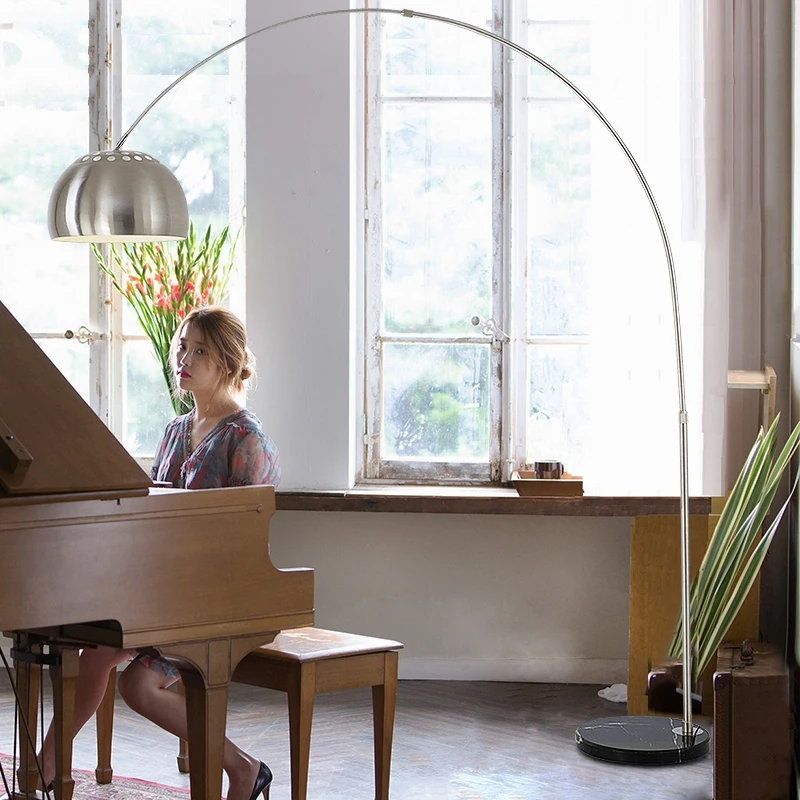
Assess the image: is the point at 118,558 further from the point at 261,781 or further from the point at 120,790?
the point at 120,790

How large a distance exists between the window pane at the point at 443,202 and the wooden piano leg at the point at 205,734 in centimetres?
256

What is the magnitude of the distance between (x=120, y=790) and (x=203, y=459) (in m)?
1.02

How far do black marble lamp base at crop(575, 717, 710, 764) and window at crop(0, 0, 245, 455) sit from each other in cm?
239

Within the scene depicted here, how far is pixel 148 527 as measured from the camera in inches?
101

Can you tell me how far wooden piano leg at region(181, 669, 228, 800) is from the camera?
272cm

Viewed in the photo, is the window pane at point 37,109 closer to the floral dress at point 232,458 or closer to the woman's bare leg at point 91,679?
the floral dress at point 232,458

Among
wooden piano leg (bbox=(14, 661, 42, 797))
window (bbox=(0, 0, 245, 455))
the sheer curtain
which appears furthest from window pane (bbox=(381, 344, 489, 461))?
wooden piano leg (bbox=(14, 661, 42, 797))

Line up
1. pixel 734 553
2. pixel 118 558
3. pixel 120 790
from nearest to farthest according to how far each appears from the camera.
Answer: pixel 118 558
pixel 120 790
pixel 734 553

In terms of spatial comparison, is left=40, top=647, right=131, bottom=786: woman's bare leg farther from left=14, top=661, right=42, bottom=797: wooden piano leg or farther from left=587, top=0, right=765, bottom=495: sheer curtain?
left=587, top=0, right=765, bottom=495: sheer curtain

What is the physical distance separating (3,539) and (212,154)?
306 cm

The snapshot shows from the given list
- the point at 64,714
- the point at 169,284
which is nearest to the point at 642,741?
the point at 64,714

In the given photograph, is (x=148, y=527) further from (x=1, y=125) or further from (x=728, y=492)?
(x=1, y=125)

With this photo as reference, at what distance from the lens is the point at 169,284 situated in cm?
476

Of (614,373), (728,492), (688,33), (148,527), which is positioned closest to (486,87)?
(688,33)
